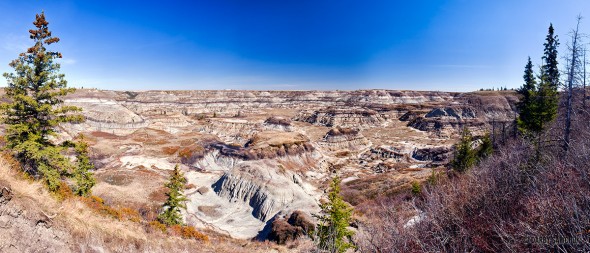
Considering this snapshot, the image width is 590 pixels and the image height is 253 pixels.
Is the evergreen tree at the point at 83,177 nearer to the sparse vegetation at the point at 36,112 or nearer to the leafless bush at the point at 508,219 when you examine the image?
the sparse vegetation at the point at 36,112

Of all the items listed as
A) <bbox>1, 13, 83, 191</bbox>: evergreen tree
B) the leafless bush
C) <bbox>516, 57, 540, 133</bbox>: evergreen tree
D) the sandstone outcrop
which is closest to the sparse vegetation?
<bbox>1, 13, 83, 191</bbox>: evergreen tree

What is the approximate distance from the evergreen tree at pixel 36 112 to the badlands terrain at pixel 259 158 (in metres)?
18.9

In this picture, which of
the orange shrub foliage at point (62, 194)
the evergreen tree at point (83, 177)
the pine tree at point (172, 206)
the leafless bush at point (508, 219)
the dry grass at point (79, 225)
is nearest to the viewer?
the leafless bush at point (508, 219)

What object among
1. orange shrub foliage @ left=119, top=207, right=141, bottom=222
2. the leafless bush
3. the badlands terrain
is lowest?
the badlands terrain

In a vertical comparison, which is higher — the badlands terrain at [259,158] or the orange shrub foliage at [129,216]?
the orange shrub foliage at [129,216]

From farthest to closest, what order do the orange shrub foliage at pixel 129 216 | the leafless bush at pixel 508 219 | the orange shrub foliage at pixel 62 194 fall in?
1. the orange shrub foliage at pixel 129 216
2. the orange shrub foliage at pixel 62 194
3. the leafless bush at pixel 508 219

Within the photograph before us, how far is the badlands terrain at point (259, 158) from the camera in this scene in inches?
1510

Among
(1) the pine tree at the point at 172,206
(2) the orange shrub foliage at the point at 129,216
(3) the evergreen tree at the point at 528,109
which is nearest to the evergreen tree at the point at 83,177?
(2) the orange shrub foliage at the point at 129,216

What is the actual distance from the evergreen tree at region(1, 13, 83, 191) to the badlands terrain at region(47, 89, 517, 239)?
18944 millimetres

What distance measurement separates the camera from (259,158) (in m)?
62.2

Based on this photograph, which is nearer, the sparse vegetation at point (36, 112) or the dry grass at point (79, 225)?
the dry grass at point (79, 225)

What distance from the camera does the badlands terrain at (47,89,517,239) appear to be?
126 feet

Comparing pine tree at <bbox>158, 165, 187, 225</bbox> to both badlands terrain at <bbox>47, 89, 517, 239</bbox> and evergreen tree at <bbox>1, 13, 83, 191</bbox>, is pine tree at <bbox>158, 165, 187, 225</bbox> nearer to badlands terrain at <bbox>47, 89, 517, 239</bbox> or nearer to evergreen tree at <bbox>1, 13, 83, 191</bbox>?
badlands terrain at <bbox>47, 89, 517, 239</bbox>

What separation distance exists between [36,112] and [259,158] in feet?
153
